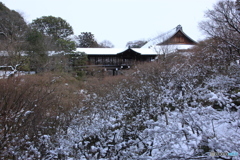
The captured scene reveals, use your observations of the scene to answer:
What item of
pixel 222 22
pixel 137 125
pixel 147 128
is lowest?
pixel 137 125

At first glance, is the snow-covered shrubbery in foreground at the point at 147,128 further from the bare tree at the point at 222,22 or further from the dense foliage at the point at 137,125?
the bare tree at the point at 222,22

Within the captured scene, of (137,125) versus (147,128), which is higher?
(147,128)

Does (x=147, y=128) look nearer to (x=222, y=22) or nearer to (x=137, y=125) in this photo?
(x=137, y=125)

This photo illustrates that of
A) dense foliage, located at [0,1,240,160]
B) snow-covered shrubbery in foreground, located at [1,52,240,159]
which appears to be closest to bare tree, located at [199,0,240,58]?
dense foliage, located at [0,1,240,160]

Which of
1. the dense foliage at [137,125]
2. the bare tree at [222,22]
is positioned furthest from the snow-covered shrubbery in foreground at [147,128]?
the bare tree at [222,22]

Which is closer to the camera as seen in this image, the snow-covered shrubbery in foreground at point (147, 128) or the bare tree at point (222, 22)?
the snow-covered shrubbery in foreground at point (147, 128)

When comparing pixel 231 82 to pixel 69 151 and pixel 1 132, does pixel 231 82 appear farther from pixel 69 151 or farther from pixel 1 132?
pixel 1 132

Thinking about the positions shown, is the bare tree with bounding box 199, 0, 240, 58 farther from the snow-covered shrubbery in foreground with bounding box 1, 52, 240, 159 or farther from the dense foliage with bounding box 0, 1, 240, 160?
the snow-covered shrubbery in foreground with bounding box 1, 52, 240, 159

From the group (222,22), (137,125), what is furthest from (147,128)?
(222,22)

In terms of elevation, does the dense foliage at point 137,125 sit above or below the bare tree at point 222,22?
below

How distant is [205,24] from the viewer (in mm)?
11195

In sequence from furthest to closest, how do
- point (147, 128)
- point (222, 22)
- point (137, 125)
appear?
point (222, 22) → point (137, 125) → point (147, 128)

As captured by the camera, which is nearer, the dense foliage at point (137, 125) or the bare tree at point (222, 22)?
the dense foliage at point (137, 125)

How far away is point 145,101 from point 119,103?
4.41 feet
